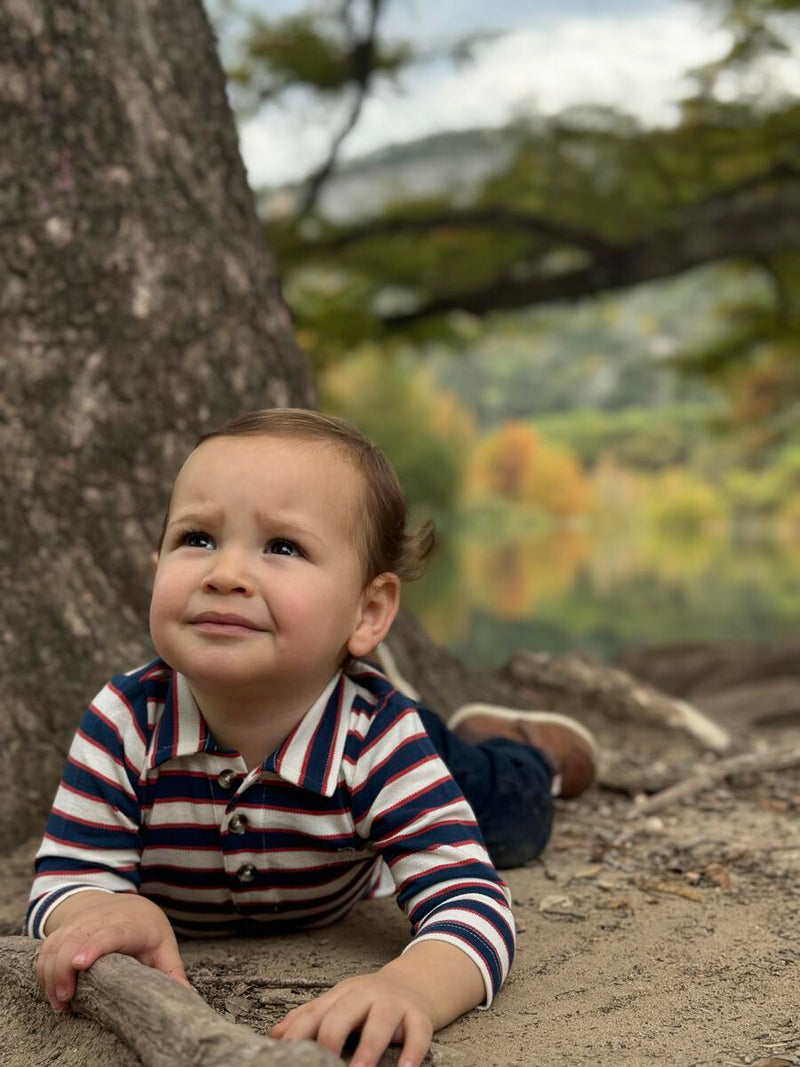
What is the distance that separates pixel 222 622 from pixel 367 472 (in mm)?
330

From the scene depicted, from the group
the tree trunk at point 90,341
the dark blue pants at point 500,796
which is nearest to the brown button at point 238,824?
the dark blue pants at point 500,796

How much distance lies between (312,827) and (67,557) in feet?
3.38

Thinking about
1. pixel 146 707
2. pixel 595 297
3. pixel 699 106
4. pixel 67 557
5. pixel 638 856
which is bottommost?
pixel 638 856

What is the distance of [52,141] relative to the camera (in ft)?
8.27

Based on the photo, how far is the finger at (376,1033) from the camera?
1291mm

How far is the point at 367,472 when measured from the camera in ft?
5.74

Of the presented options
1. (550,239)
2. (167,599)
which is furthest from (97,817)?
(550,239)

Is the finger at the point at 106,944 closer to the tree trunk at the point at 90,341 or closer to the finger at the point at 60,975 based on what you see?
the finger at the point at 60,975

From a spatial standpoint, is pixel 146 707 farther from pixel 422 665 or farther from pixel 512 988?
pixel 422 665

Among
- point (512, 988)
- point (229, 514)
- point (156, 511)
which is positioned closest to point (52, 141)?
point (156, 511)

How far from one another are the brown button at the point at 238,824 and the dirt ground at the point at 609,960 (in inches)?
8.5

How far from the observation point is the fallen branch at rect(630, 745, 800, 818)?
275 centimetres

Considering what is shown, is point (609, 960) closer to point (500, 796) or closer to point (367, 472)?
point (500, 796)

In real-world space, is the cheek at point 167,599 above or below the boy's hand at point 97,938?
above
